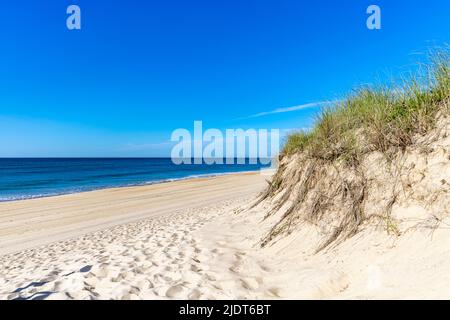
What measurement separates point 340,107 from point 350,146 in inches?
72.9

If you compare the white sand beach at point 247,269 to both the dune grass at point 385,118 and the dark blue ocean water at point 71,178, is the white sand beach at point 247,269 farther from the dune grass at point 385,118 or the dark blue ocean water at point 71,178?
the dark blue ocean water at point 71,178

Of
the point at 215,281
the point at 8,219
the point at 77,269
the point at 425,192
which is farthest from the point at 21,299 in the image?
the point at 8,219

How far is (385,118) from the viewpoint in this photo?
15.0 feet

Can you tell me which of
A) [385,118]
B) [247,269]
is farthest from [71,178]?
[385,118]

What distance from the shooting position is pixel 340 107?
6.39 m

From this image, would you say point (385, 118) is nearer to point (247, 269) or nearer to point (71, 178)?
point (247, 269)

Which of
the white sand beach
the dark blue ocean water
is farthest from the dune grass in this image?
the dark blue ocean water

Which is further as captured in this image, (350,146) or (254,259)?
(350,146)

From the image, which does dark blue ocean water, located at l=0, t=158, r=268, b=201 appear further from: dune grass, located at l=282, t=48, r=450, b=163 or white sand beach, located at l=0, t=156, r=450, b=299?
dune grass, located at l=282, t=48, r=450, b=163

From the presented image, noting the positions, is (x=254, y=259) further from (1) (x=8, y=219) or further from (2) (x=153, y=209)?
(1) (x=8, y=219)

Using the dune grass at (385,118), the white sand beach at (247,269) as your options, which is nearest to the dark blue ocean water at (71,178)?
the white sand beach at (247,269)

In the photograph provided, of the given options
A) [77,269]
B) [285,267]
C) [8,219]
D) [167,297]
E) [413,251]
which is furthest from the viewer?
[8,219]

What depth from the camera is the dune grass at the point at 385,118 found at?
4056mm

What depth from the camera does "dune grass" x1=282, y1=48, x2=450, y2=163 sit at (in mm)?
4056
